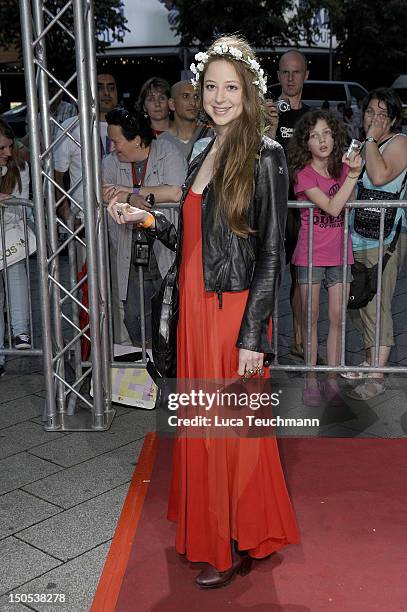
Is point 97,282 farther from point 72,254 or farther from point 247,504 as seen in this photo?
point 247,504

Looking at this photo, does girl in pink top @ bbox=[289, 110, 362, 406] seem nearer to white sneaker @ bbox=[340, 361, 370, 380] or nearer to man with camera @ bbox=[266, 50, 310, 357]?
white sneaker @ bbox=[340, 361, 370, 380]

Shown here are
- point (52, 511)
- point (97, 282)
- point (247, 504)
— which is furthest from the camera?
point (97, 282)

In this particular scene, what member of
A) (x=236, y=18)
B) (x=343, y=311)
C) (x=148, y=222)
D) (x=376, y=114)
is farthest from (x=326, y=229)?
(x=236, y=18)

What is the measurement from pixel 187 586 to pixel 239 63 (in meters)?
2.18

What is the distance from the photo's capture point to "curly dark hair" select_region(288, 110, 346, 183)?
211 inches

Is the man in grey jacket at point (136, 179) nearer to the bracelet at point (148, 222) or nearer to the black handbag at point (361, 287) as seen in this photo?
the black handbag at point (361, 287)

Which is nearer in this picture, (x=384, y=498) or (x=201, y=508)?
(x=201, y=508)

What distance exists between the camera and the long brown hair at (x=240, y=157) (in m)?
3.07

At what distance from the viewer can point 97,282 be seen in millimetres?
4887

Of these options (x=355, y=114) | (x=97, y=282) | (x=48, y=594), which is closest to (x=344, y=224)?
(x=97, y=282)

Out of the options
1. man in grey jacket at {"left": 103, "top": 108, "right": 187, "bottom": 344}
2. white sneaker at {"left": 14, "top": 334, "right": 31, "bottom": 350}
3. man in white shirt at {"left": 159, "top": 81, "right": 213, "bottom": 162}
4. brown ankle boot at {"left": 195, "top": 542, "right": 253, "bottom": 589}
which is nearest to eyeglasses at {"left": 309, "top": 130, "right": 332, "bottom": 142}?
man in grey jacket at {"left": 103, "top": 108, "right": 187, "bottom": 344}

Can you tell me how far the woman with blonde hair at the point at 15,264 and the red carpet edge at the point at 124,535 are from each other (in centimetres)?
208

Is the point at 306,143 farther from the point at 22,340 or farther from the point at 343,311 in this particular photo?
the point at 22,340

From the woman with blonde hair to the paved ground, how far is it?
0.35 metres
